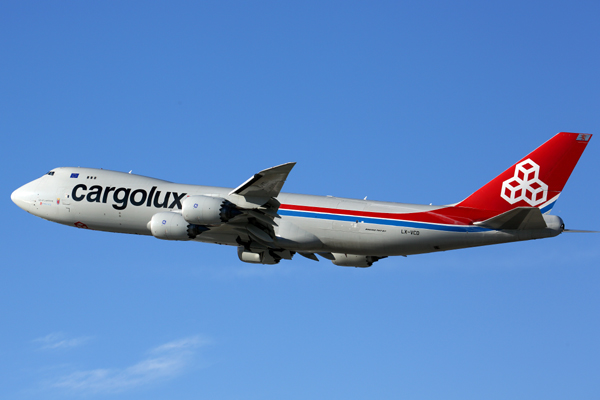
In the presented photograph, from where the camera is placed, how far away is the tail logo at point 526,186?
37.0 meters

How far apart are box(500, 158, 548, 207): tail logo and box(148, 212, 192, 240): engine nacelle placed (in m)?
17.5

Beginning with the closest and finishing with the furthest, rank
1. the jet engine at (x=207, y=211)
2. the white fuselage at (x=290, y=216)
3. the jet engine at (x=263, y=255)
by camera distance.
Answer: the jet engine at (x=207, y=211)
the white fuselage at (x=290, y=216)
the jet engine at (x=263, y=255)

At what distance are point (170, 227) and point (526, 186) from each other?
19.4 metres

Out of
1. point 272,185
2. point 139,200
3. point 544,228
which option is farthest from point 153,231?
point 544,228

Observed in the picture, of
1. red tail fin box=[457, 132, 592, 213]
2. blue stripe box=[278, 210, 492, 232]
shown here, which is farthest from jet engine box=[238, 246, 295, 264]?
red tail fin box=[457, 132, 592, 213]

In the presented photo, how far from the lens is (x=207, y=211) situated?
35.7 metres

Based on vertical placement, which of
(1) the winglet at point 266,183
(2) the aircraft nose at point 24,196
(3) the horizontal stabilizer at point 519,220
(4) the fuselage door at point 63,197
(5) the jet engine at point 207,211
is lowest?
(3) the horizontal stabilizer at point 519,220

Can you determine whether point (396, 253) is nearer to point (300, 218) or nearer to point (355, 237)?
point (355, 237)

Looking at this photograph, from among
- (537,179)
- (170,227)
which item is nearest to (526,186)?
(537,179)

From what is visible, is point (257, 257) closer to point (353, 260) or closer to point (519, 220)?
point (353, 260)

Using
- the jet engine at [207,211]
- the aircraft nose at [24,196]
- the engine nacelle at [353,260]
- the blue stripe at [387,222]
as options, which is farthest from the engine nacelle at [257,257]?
the aircraft nose at [24,196]

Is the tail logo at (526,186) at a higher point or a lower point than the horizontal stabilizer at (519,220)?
higher

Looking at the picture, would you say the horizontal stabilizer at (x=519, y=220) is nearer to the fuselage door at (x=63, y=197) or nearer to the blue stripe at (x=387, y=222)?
the blue stripe at (x=387, y=222)

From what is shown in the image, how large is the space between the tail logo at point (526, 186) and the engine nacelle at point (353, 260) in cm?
943
